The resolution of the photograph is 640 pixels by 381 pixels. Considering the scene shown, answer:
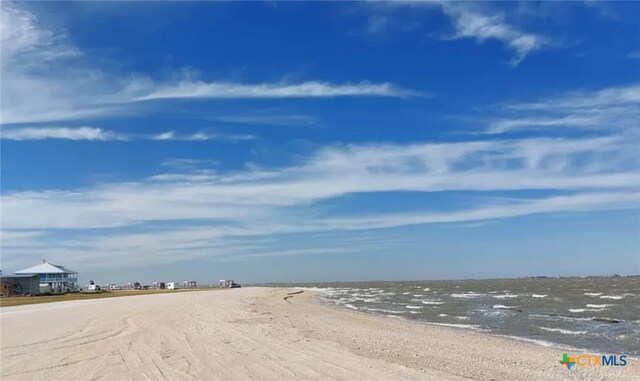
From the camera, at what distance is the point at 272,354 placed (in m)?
12.5

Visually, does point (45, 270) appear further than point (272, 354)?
Yes

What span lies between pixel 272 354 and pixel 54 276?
67.7 meters

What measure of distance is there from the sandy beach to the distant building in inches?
2166

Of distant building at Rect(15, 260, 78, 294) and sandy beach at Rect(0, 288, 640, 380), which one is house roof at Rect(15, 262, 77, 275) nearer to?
distant building at Rect(15, 260, 78, 294)

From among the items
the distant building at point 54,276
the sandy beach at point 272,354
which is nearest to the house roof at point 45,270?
the distant building at point 54,276

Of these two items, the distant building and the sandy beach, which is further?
A: the distant building

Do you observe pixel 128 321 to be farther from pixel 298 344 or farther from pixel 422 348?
pixel 422 348

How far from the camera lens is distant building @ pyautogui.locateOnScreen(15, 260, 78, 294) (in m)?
68.1

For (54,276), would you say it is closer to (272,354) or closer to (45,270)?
(45,270)

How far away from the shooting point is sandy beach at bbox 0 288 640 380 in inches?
408

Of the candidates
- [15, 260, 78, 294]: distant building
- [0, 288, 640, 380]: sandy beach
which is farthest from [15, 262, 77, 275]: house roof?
[0, 288, 640, 380]: sandy beach

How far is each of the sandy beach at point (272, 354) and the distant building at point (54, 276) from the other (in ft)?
181

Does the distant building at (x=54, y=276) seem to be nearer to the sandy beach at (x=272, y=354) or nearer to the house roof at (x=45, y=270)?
the house roof at (x=45, y=270)

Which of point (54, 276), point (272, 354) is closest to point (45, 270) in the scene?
point (54, 276)
